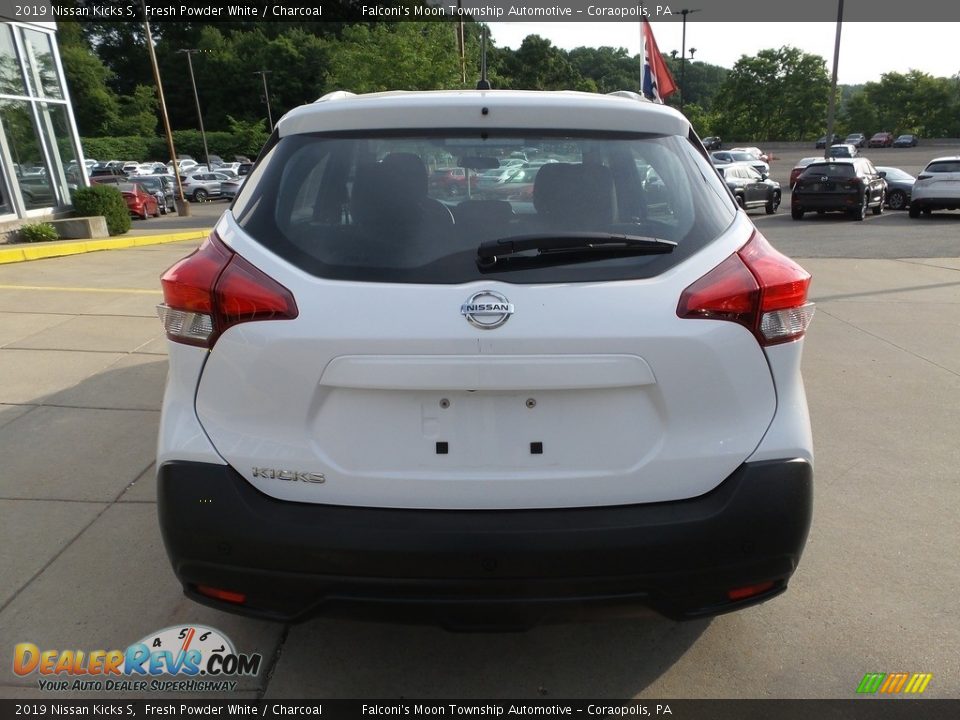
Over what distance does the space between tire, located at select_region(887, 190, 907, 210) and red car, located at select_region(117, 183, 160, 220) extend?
25.4 meters

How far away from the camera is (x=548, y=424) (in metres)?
A: 1.99

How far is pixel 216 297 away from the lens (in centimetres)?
204

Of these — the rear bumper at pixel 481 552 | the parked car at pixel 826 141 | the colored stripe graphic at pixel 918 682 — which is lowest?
the parked car at pixel 826 141

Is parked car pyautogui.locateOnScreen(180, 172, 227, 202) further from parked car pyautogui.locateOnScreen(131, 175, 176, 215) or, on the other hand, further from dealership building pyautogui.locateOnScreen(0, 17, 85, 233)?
dealership building pyautogui.locateOnScreen(0, 17, 85, 233)

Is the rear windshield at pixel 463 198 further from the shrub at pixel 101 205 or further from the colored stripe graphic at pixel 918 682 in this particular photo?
the shrub at pixel 101 205

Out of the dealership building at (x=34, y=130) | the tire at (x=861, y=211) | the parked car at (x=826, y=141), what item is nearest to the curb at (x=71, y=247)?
the dealership building at (x=34, y=130)

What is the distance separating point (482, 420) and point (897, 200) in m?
25.0

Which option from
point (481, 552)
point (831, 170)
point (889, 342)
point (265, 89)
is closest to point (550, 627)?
point (481, 552)

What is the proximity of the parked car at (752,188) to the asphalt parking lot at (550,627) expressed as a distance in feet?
54.2

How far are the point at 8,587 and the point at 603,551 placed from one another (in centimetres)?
250

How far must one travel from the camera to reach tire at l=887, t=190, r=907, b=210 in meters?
22.7

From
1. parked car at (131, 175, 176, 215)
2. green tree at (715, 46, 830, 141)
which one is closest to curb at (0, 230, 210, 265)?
parked car at (131, 175, 176, 215)

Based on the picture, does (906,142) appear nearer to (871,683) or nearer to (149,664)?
(871,683)

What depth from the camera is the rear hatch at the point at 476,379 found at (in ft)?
6.33
